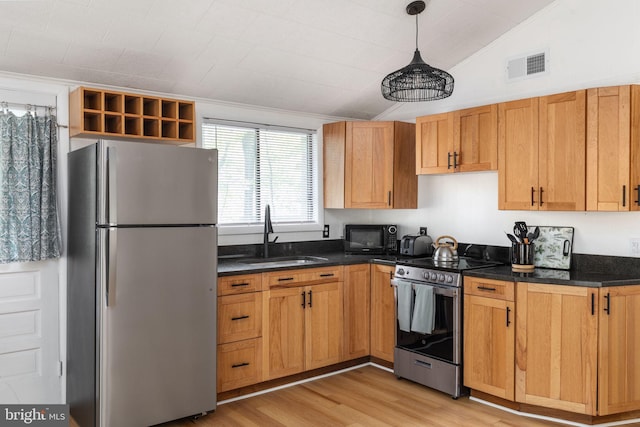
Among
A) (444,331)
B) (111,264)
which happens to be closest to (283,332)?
(444,331)

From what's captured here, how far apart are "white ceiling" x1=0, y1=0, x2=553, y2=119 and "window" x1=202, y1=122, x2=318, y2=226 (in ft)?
0.99

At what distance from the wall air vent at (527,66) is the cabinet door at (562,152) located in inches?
18.0

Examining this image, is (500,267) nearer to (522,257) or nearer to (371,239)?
(522,257)

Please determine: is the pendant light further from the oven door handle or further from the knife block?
the oven door handle

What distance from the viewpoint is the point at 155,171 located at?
10.1 feet

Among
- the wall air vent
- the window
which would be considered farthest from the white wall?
the window

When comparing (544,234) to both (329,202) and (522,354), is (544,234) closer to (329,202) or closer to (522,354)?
(522,354)

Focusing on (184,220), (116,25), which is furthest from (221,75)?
(184,220)

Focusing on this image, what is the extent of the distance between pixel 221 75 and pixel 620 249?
3.04 m

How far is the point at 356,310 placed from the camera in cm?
433

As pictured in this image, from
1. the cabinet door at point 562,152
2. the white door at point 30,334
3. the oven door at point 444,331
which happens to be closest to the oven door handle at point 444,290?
the oven door at point 444,331

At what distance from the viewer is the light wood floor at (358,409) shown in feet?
10.8

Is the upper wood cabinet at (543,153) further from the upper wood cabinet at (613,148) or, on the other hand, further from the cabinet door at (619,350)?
the cabinet door at (619,350)

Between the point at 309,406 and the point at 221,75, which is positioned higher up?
the point at 221,75
